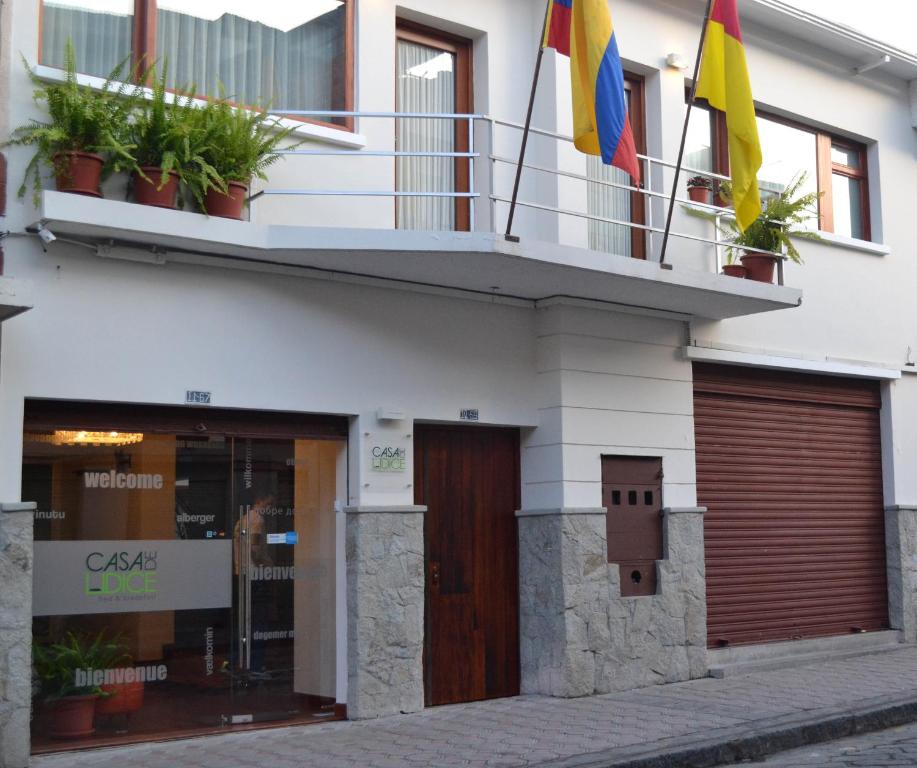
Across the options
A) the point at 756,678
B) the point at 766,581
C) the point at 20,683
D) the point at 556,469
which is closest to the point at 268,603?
the point at 20,683

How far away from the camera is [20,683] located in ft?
26.5

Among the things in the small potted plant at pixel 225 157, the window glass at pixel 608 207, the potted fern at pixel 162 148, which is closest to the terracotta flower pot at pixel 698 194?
the window glass at pixel 608 207

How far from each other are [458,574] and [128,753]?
11.5 feet

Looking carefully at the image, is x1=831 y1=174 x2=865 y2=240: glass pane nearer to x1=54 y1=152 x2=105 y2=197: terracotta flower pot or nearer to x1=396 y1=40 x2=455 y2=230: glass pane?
x1=396 y1=40 x2=455 y2=230: glass pane

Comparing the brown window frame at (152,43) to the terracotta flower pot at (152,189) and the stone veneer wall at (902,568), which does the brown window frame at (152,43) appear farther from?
the stone veneer wall at (902,568)

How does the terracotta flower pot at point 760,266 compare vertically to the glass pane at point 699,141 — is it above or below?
below

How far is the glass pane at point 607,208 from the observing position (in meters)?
12.4

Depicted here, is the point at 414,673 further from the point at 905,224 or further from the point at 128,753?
the point at 905,224

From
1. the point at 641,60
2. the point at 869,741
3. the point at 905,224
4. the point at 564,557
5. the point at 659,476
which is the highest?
the point at 641,60

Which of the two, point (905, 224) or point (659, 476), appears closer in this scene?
point (659, 476)

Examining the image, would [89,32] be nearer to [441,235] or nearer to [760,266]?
[441,235]

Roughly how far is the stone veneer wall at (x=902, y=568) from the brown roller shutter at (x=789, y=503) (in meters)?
0.11

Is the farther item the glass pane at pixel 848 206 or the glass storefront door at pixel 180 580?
the glass pane at pixel 848 206

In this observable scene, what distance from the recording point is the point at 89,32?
30.6 feet
